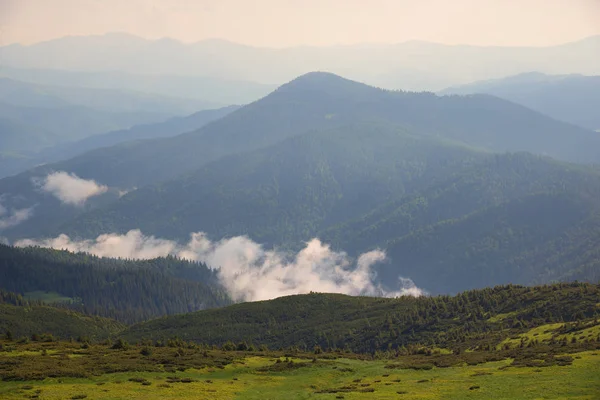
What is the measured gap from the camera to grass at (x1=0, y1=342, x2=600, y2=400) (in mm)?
82875

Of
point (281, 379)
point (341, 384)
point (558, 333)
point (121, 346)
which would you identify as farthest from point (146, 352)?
point (558, 333)

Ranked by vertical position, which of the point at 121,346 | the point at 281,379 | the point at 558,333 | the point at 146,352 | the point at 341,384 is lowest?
the point at 341,384

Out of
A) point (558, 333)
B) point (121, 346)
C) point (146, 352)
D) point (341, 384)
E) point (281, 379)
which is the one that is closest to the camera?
point (341, 384)

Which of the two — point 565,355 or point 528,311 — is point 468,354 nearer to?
point 565,355

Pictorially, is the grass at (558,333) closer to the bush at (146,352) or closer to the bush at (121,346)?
the bush at (146,352)

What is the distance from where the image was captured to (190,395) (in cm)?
8519

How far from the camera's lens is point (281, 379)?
331 feet

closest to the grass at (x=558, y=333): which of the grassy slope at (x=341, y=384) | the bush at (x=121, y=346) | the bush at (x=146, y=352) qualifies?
the grassy slope at (x=341, y=384)

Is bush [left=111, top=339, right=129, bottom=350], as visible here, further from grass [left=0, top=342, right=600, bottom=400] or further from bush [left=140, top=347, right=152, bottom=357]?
bush [left=140, top=347, right=152, bottom=357]

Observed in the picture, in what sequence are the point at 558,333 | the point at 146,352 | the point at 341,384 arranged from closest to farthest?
the point at 341,384, the point at 146,352, the point at 558,333

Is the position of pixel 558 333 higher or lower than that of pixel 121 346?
lower

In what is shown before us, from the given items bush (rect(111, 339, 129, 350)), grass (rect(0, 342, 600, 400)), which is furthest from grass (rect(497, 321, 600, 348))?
bush (rect(111, 339, 129, 350))

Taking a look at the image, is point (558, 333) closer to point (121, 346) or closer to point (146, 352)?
point (146, 352)

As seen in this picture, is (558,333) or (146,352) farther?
(558,333)
